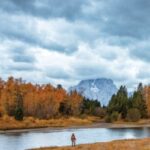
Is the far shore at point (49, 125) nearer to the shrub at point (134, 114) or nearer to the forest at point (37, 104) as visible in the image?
the shrub at point (134, 114)

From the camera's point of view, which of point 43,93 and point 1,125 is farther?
point 43,93

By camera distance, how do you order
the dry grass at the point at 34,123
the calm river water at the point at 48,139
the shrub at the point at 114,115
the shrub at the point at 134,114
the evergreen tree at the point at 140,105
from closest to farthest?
the calm river water at the point at 48,139, the dry grass at the point at 34,123, the shrub at the point at 134,114, the shrub at the point at 114,115, the evergreen tree at the point at 140,105

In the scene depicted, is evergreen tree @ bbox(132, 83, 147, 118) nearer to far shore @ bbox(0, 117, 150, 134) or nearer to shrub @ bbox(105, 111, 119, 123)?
shrub @ bbox(105, 111, 119, 123)

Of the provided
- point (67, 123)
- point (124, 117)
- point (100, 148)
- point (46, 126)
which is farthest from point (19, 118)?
point (100, 148)

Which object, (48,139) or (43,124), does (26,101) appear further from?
(48,139)

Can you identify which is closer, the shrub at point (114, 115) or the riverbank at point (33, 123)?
the riverbank at point (33, 123)

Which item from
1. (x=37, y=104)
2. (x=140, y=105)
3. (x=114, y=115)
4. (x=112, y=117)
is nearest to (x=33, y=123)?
(x=37, y=104)

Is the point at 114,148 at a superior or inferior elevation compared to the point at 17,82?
inferior

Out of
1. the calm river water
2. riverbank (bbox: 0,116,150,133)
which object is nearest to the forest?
riverbank (bbox: 0,116,150,133)

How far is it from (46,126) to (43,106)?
1100 inches

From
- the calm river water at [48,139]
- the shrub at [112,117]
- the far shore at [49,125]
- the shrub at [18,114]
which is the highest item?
Answer: the shrub at [18,114]

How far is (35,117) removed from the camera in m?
181

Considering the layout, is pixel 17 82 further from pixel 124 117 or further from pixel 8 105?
pixel 124 117

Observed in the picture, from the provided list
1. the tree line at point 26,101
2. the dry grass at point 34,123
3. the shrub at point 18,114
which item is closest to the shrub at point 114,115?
the dry grass at point 34,123
